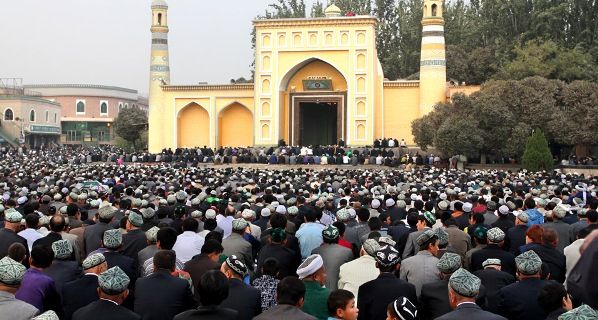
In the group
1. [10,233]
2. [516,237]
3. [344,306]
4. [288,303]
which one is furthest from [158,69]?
[344,306]

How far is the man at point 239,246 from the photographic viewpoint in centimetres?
770

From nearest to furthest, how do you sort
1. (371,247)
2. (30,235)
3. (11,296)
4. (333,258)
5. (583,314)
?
(583,314) < (11,296) < (371,247) < (333,258) < (30,235)

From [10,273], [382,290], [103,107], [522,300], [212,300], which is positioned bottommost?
[522,300]

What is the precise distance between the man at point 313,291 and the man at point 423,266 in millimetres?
1121

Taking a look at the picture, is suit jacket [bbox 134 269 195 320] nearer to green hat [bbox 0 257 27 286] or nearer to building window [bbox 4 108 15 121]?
green hat [bbox 0 257 27 286]

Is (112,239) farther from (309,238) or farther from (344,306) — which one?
(344,306)

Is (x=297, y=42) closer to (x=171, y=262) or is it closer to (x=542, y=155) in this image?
(x=542, y=155)

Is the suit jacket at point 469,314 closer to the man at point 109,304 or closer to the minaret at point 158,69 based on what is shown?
the man at point 109,304

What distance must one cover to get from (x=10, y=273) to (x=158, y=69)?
130 ft

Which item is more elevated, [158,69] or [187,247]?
[158,69]

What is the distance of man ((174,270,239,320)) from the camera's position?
4727mm

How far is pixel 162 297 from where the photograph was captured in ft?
18.3

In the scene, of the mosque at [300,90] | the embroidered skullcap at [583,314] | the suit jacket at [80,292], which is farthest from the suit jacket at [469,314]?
the mosque at [300,90]

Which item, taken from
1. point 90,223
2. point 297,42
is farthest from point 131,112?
point 90,223
